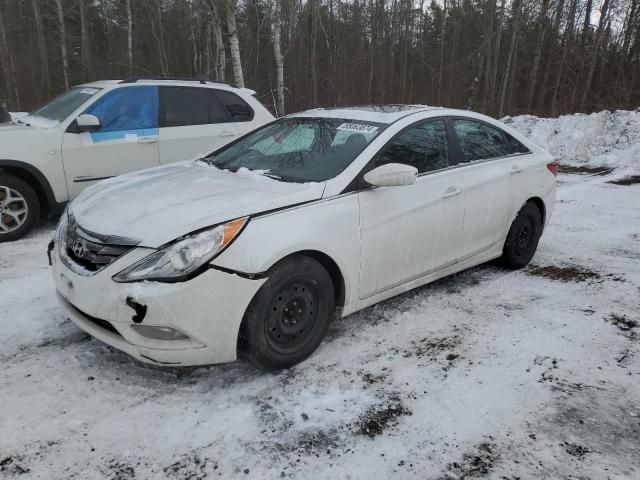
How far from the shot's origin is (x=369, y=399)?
2832 millimetres

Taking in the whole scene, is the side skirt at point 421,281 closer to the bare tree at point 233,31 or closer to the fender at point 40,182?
the fender at point 40,182

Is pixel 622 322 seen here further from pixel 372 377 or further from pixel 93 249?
pixel 93 249

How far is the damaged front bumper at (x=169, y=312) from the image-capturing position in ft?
8.45

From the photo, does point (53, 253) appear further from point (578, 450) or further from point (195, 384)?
point (578, 450)

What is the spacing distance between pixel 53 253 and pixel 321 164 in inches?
74.4

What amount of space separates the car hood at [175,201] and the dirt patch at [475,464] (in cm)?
167

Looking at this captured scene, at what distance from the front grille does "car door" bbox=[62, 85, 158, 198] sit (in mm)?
3028

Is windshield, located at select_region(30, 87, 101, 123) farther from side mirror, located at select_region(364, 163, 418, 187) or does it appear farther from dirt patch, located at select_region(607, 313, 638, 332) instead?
dirt patch, located at select_region(607, 313, 638, 332)

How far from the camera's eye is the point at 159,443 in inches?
96.2

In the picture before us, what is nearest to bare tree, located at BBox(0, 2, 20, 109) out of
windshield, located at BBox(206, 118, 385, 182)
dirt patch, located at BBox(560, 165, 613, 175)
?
dirt patch, located at BBox(560, 165, 613, 175)

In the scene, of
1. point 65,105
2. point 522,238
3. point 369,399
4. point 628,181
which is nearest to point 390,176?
point 369,399

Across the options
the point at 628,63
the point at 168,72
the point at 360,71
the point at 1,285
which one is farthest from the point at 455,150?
the point at 168,72

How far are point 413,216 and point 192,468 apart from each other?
2.21 meters

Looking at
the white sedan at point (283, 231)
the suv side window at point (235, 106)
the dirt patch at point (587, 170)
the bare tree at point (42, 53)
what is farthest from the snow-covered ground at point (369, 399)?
the bare tree at point (42, 53)
